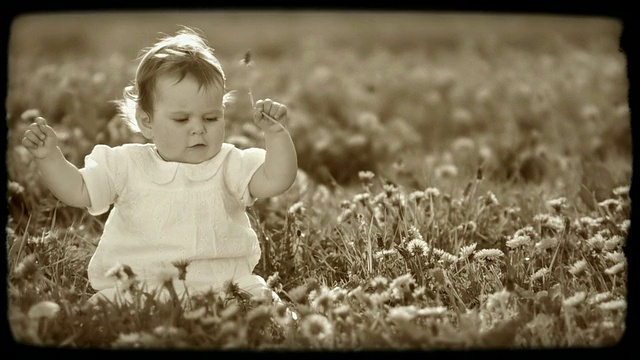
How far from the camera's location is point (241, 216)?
87.5 inches

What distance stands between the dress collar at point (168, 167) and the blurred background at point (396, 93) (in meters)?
0.31

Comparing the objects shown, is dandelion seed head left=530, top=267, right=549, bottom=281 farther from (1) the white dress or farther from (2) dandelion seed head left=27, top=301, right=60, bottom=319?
(2) dandelion seed head left=27, top=301, right=60, bottom=319

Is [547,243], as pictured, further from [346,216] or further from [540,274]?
[346,216]

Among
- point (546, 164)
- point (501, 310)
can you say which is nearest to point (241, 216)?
point (501, 310)

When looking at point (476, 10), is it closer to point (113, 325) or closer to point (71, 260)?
point (113, 325)

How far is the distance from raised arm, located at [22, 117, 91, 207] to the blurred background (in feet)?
0.72

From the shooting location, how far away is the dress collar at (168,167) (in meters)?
2.15

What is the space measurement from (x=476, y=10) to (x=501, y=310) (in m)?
0.53

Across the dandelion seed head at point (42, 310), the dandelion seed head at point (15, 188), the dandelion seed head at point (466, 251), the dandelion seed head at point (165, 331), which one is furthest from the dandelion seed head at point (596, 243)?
the dandelion seed head at point (15, 188)

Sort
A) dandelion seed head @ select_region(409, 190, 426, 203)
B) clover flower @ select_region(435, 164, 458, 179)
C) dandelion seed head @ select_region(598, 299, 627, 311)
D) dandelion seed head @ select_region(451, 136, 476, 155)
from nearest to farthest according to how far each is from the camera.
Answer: dandelion seed head @ select_region(598, 299, 627, 311)
dandelion seed head @ select_region(409, 190, 426, 203)
clover flower @ select_region(435, 164, 458, 179)
dandelion seed head @ select_region(451, 136, 476, 155)

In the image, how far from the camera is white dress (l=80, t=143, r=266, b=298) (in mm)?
2119

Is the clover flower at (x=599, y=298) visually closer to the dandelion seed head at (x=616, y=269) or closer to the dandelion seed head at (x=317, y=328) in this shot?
the dandelion seed head at (x=616, y=269)

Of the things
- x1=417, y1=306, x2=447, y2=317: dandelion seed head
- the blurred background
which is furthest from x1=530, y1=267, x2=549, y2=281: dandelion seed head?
the blurred background

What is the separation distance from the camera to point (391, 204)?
2.46 metres
